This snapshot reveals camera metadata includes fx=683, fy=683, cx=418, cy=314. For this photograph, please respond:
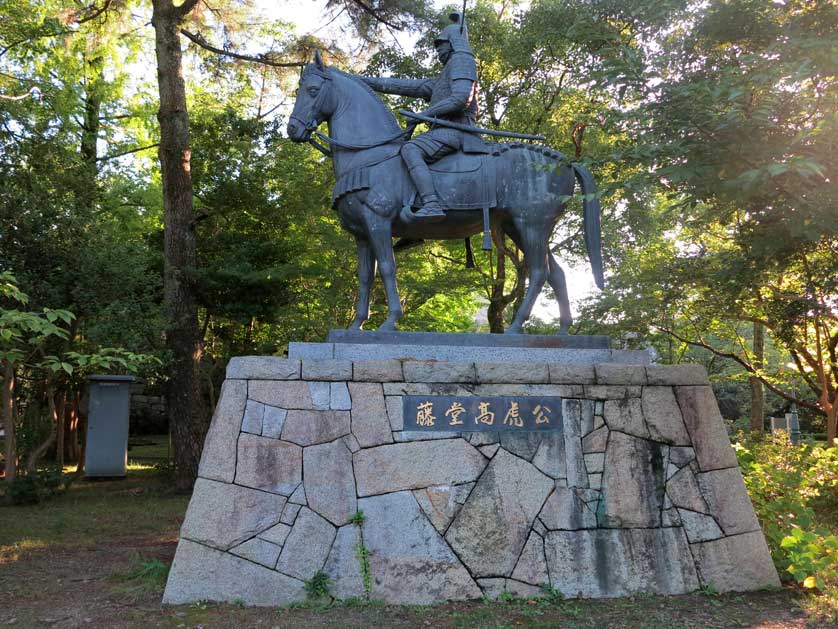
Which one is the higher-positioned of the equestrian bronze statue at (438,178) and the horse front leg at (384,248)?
the equestrian bronze statue at (438,178)

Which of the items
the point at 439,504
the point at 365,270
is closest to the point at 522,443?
the point at 439,504

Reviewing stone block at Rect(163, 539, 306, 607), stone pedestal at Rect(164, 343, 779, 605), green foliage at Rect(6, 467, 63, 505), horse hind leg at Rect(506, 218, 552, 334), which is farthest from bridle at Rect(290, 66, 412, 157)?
green foliage at Rect(6, 467, 63, 505)

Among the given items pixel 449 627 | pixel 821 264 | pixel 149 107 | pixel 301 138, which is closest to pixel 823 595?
pixel 449 627

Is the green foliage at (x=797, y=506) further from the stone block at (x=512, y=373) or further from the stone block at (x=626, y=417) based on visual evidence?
the stone block at (x=512, y=373)

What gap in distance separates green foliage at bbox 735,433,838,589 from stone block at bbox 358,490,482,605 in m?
2.19

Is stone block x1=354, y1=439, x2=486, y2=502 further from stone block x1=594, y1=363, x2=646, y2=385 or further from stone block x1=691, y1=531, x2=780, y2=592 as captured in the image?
stone block x1=691, y1=531, x2=780, y2=592

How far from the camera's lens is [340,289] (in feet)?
35.9

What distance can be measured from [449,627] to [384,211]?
9.46ft

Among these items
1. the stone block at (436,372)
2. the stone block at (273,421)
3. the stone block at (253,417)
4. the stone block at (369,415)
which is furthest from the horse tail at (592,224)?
the stone block at (253,417)

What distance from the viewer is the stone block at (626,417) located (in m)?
4.77

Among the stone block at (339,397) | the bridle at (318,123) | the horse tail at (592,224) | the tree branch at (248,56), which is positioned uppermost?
the tree branch at (248,56)

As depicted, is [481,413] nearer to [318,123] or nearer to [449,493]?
[449,493]

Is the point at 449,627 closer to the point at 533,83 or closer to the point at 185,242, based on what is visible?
the point at 185,242

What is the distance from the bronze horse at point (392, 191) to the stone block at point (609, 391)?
65cm
